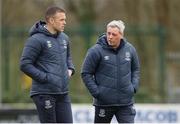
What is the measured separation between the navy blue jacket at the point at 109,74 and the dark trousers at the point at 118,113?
0.26ft

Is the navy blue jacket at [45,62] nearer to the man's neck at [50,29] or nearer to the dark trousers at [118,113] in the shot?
the man's neck at [50,29]

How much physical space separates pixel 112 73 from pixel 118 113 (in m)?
0.51

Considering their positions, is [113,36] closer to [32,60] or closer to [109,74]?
[109,74]

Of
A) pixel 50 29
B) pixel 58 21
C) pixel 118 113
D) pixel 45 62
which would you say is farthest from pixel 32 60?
pixel 118 113

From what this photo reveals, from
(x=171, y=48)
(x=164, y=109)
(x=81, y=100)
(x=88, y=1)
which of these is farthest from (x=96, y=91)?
(x=88, y=1)

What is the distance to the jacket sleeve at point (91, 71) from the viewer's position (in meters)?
8.91

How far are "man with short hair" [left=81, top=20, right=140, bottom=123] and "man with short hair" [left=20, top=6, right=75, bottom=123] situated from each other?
1.03 ft

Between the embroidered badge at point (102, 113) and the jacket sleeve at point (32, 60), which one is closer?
the jacket sleeve at point (32, 60)

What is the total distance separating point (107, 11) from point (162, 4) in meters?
3.40

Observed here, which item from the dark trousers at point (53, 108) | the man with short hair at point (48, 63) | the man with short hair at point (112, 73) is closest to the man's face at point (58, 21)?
the man with short hair at point (48, 63)

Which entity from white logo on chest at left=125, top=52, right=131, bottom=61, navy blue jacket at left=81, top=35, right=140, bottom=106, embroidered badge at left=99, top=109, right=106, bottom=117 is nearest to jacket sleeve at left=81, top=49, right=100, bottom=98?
navy blue jacket at left=81, top=35, right=140, bottom=106

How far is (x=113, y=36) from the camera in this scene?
884 cm

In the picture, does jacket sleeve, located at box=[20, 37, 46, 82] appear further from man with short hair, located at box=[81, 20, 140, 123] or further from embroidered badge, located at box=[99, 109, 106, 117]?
embroidered badge, located at box=[99, 109, 106, 117]

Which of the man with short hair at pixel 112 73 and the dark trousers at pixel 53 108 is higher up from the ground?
the man with short hair at pixel 112 73
